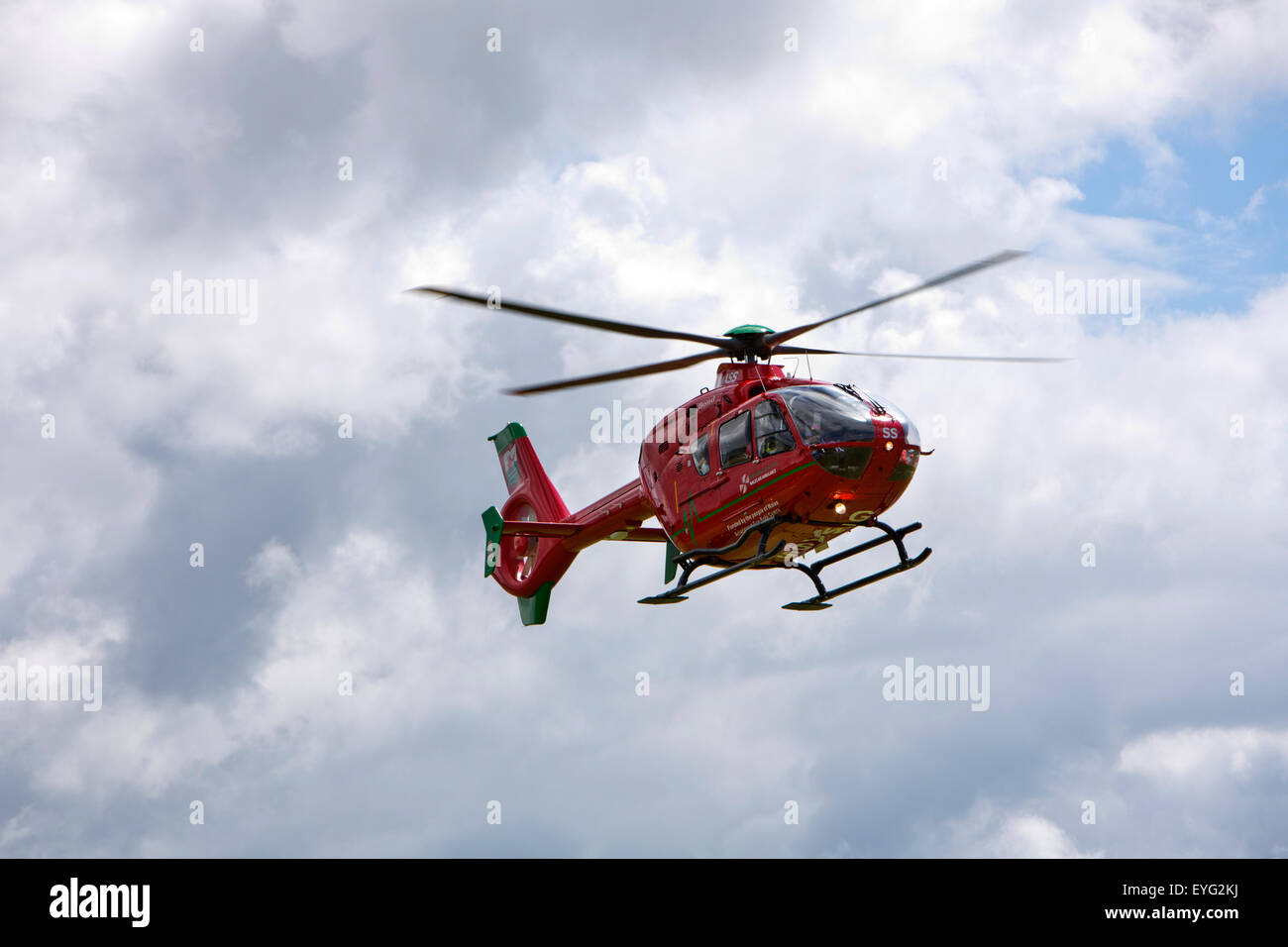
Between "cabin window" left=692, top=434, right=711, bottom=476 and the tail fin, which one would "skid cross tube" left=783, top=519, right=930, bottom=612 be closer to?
"cabin window" left=692, top=434, right=711, bottom=476

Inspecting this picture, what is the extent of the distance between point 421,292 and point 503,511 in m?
16.4

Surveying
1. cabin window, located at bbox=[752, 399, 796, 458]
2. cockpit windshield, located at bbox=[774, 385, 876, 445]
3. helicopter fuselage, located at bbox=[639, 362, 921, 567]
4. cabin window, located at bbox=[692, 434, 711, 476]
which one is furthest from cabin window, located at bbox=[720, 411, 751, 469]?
cockpit windshield, located at bbox=[774, 385, 876, 445]

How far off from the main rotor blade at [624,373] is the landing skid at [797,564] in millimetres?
4066

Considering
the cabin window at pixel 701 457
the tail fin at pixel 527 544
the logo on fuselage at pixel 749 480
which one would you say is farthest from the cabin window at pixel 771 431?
the tail fin at pixel 527 544

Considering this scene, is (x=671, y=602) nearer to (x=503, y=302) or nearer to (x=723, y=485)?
(x=723, y=485)

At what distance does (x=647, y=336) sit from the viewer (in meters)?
30.3

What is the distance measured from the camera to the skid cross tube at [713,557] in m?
28.9

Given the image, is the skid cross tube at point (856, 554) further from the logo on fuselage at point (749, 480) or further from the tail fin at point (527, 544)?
the tail fin at point (527, 544)

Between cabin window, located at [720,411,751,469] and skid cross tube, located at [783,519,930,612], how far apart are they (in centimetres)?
269

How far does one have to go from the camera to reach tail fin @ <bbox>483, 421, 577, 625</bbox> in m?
39.6

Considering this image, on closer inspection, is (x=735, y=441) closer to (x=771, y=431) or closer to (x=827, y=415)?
(x=771, y=431)

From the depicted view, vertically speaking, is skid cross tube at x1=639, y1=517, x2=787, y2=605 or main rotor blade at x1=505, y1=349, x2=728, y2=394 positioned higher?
main rotor blade at x1=505, y1=349, x2=728, y2=394
